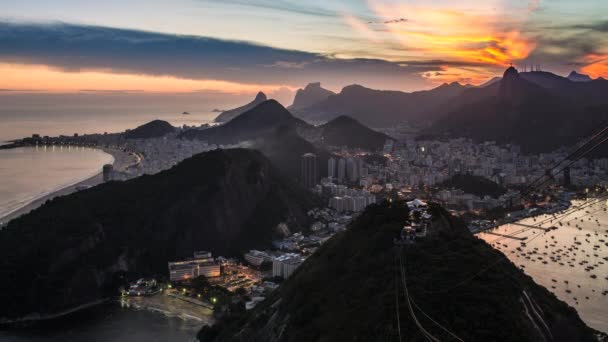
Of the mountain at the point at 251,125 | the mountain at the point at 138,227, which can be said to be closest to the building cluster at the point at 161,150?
the mountain at the point at 251,125

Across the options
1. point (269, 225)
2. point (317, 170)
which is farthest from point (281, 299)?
point (317, 170)

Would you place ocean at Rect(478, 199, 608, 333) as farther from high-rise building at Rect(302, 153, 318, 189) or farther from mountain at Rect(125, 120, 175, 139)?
mountain at Rect(125, 120, 175, 139)

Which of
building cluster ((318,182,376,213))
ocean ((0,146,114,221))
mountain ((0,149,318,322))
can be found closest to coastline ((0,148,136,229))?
ocean ((0,146,114,221))

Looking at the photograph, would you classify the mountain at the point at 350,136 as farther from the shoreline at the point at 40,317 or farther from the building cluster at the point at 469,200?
the shoreline at the point at 40,317

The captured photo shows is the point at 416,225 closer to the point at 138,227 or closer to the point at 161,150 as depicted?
the point at 138,227

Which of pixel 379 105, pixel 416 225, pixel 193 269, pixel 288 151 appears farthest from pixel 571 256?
pixel 379 105

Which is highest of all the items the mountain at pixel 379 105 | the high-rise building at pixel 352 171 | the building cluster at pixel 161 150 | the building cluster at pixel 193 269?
the mountain at pixel 379 105
